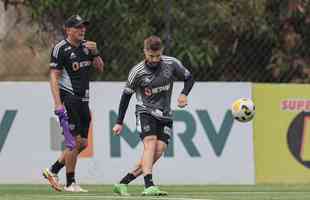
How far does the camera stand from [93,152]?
55.7 feet

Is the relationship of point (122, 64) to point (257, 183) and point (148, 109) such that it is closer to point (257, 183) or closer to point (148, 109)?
point (257, 183)

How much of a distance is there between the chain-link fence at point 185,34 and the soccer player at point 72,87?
3.04 m

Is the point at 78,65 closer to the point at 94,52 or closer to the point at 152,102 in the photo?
the point at 94,52

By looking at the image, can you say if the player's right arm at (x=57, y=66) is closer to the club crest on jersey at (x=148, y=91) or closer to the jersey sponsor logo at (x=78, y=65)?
the jersey sponsor logo at (x=78, y=65)

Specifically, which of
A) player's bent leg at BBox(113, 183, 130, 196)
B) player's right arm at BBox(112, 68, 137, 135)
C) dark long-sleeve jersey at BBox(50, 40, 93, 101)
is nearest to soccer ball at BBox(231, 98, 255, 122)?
player's right arm at BBox(112, 68, 137, 135)

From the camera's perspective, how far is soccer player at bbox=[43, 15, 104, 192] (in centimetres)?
1457

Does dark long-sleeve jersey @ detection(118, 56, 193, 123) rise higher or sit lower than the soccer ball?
higher

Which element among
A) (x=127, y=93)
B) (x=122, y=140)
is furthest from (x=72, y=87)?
(x=122, y=140)

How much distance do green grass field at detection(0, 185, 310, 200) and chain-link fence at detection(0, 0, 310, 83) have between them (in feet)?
7.81

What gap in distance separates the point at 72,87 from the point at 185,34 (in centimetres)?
371

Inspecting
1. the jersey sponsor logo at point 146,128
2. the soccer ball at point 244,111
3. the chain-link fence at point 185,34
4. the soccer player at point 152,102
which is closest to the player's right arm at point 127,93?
the soccer player at point 152,102

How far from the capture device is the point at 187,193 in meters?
14.2

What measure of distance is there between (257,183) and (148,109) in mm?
3983

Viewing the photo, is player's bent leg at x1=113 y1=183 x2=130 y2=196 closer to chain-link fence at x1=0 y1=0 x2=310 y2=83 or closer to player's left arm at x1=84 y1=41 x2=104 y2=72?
player's left arm at x1=84 y1=41 x2=104 y2=72
